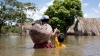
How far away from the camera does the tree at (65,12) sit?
4175 centimetres

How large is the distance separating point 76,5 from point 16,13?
11346mm

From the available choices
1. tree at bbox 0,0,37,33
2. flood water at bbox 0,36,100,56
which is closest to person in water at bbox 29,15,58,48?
flood water at bbox 0,36,100,56

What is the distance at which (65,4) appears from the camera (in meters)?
43.6

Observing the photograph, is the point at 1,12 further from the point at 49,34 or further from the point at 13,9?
the point at 49,34

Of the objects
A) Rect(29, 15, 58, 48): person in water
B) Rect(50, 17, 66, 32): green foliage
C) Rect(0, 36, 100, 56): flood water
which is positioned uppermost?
Rect(29, 15, 58, 48): person in water

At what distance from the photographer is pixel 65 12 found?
1625 inches

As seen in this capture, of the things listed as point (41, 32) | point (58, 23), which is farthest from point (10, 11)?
point (41, 32)

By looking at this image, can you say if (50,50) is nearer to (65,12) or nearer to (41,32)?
(41,32)

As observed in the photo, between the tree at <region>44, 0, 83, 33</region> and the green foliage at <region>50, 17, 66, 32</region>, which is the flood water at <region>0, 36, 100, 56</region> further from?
the tree at <region>44, 0, 83, 33</region>

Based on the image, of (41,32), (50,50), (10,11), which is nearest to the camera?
(50,50)

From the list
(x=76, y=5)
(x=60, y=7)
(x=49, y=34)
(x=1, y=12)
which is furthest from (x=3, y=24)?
(x=49, y=34)

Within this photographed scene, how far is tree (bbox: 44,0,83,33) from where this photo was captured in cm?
4175

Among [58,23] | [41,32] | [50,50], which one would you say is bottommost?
[58,23]

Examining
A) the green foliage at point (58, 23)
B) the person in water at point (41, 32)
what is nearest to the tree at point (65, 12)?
the green foliage at point (58, 23)
